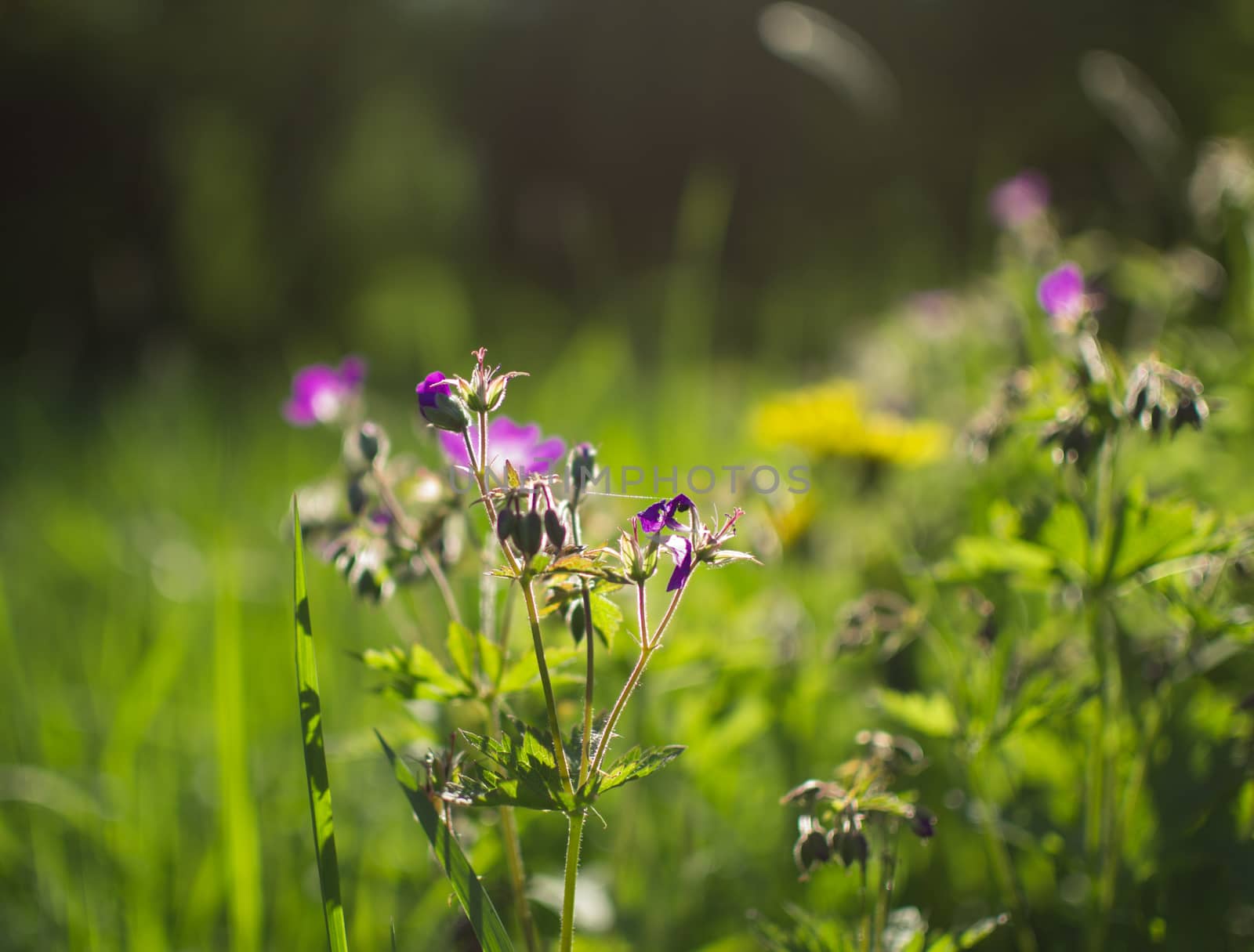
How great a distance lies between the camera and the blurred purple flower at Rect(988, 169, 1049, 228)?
1818 mm

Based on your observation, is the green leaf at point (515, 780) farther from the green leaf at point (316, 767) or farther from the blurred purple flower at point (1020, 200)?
the blurred purple flower at point (1020, 200)

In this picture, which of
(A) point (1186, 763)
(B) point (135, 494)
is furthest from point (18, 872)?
(B) point (135, 494)

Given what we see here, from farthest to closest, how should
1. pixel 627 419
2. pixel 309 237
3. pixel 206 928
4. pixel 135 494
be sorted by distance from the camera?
pixel 309 237 < pixel 135 494 < pixel 627 419 < pixel 206 928

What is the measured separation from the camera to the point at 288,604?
6.06 ft

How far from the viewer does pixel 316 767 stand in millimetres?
662

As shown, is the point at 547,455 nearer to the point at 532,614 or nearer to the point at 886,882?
the point at 532,614

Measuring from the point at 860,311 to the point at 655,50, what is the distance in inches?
314

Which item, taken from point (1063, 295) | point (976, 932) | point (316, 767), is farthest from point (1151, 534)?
point (316, 767)

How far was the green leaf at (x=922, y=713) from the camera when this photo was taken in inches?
35.6

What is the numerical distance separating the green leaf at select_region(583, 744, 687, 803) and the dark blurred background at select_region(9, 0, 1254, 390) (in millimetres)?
5820

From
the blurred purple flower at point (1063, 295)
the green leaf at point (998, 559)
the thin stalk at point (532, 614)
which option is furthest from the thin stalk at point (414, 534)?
the blurred purple flower at point (1063, 295)

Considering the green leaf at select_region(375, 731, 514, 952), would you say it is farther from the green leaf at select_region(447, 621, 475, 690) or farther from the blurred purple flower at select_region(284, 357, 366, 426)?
the blurred purple flower at select_region(284, 357, 366, 426)

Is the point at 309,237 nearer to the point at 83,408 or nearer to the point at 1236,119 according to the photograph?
the point at 83,408

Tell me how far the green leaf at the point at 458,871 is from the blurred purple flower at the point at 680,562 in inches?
8.3
